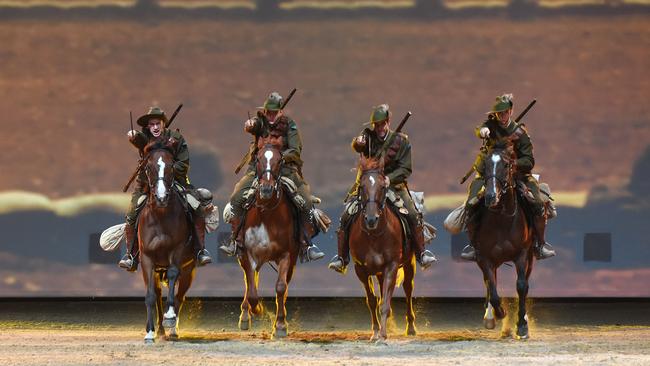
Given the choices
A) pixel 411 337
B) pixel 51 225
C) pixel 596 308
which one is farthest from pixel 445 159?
pixel 51 225

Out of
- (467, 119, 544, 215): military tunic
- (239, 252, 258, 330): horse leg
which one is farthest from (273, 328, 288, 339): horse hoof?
(467, 119, 544, 215): military tunic

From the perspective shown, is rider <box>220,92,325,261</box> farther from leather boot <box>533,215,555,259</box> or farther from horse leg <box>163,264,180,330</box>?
leather boot <box>533,215,555,259</box>

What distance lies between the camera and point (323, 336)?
11.9 meters

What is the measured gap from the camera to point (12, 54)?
14.7 m

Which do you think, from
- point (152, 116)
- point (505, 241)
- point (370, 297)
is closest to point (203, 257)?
point (152, 116)

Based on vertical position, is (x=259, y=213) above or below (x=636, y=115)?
below

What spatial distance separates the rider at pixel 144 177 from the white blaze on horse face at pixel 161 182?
0.43 meters

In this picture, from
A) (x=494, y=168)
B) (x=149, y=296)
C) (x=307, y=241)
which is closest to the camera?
(x=494, y=168)

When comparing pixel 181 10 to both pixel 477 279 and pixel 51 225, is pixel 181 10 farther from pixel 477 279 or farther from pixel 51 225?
pixel 477 279

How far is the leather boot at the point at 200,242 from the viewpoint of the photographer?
37.8 feet

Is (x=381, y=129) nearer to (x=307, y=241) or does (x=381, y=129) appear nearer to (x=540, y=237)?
(x=307, y=241)

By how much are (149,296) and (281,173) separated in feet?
5.07

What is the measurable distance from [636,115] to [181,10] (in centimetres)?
513

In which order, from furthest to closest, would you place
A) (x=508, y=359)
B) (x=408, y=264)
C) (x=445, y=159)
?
1. (x=445, y=159)
2. (x=408, y=264)
3. (x=508, y=359)
